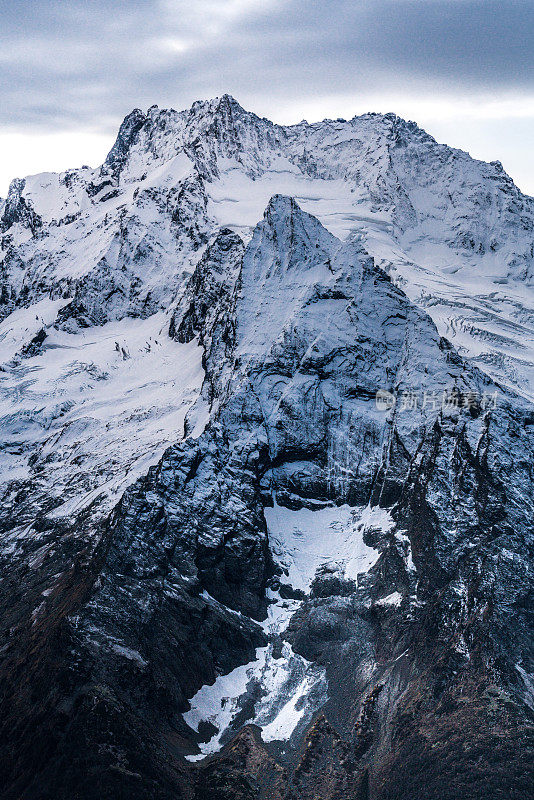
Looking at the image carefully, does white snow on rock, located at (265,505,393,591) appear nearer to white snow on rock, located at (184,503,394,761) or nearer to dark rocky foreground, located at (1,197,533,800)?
white snow on rock, located at (184,503,394,761)

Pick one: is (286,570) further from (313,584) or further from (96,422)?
(96,422)

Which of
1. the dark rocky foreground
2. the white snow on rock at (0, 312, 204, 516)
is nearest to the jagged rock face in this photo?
the dark rocky foreground

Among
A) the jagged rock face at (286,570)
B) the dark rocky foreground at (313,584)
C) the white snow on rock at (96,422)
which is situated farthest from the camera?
the white snow on rock at (96,422)

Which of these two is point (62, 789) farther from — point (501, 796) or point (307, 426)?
point (307, 426)

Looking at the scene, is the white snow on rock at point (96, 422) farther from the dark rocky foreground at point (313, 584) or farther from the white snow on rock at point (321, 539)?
the white snow on rock at point (321, 539)

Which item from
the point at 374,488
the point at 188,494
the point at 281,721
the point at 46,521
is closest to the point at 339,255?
the point at 374,488

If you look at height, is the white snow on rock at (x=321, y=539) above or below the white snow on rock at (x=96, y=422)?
below

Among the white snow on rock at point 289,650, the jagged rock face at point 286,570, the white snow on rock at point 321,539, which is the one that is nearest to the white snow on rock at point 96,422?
the jagged rock face at point 286,570

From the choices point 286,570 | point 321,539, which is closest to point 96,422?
point 286,570
